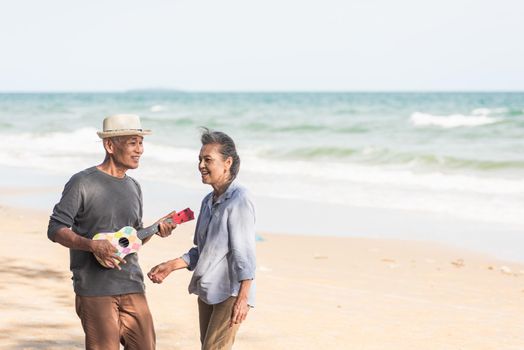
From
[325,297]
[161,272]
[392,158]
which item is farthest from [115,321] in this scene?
[392,158]

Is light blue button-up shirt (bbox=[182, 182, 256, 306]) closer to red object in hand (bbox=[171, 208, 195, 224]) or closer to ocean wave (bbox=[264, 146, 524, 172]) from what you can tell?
red object in hand (bbox=[171, 208, 195, 224])

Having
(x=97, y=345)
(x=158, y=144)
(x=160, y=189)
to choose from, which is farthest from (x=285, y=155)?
(x=97, y=345)

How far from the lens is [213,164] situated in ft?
14.3

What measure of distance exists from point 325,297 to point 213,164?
14.7 feet

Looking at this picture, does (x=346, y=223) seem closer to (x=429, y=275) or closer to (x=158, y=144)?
(x=429, y=275)

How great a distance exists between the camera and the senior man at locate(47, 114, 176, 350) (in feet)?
14.3

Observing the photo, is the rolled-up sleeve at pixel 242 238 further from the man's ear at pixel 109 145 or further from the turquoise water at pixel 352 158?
the turquoise water at pixel 352 158

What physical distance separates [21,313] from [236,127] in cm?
3923

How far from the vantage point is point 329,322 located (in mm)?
7520

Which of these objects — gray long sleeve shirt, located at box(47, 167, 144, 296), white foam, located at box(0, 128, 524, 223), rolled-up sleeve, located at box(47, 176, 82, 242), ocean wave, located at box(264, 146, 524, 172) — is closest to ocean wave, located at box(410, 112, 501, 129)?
ocean wave, located at box(264, 146, 524, 172)

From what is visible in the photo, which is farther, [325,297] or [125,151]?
[325,297]

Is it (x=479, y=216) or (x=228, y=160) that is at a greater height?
(x=228, y=160)

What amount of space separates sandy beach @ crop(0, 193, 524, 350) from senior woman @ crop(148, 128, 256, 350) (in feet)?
7.44

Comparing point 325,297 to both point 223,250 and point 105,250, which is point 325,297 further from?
point 105,250
